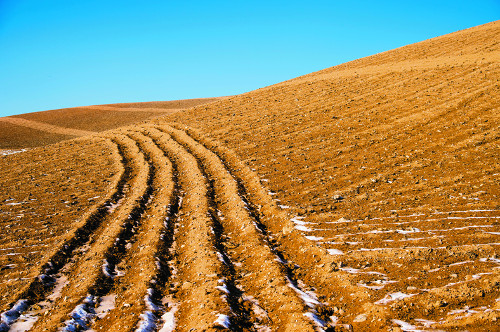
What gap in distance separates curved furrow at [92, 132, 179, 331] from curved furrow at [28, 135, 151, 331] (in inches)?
11.3

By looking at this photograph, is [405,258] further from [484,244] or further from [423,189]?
[423,189]

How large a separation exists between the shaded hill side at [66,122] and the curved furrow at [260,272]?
35.7 meters

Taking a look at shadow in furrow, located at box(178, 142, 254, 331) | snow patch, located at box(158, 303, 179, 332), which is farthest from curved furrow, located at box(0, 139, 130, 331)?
shadow in furrow, located at box(178, 142, 254, 331)

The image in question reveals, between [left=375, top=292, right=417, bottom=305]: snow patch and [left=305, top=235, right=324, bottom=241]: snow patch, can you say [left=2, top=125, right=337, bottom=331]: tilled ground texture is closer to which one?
[left=305, top=235, right=324, bottom=241]: snow patch

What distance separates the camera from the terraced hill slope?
6.71m

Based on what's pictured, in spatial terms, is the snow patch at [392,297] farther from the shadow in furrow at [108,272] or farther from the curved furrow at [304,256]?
the shadow in furrow at [108,272]

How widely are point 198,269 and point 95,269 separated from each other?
271cm

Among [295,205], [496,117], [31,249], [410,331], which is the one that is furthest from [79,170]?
[496,117]

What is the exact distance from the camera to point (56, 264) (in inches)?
367

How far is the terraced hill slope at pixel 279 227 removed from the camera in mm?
6711

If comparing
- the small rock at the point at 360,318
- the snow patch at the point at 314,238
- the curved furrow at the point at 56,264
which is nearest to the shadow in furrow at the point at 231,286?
the small rock at the point at 360,318

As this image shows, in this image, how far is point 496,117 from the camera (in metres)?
16.2

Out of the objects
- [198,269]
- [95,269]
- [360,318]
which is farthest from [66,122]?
[360,318]

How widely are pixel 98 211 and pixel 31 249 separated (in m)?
3.01
